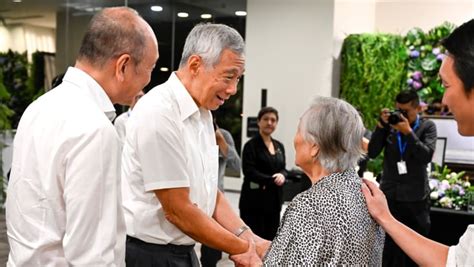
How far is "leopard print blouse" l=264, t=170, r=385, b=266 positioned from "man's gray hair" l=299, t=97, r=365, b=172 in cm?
9

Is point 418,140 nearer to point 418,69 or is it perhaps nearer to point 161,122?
point 161,122

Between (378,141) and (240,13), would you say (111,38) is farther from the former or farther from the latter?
(240,13)

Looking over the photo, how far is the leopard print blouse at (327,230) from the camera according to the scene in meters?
1.50

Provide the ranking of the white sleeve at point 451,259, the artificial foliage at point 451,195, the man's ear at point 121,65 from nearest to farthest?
the white sleeve at point 451,259 < the man's ear at point 121,65 < the artificial foliage at point 451,195

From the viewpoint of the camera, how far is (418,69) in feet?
27.5

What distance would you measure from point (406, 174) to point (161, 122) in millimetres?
2998

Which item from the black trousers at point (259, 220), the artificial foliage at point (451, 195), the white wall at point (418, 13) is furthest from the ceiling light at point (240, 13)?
the artificial foliage at point (451, 195)

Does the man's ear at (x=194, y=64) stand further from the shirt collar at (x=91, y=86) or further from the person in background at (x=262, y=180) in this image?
the person in background at (x=262, y=180)

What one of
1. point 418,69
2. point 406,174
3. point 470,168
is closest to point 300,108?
point 418,69

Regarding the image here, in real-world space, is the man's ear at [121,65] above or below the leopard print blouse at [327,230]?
above

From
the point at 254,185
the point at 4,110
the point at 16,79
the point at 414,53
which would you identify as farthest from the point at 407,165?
the point at 16,79

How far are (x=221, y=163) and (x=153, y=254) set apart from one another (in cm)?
311

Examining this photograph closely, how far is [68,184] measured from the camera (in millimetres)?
1233

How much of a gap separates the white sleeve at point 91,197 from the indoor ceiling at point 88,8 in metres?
5.99
